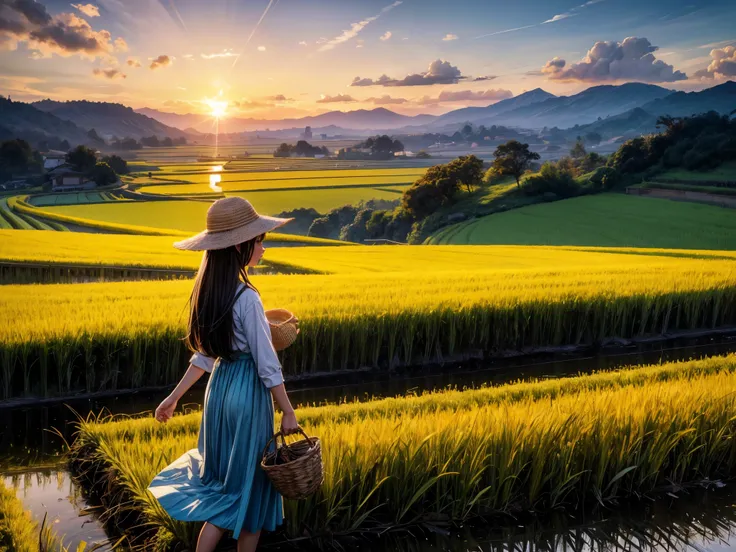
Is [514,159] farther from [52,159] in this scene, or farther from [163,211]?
[52,159]

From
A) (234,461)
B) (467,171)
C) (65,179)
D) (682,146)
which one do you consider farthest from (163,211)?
(234,461)

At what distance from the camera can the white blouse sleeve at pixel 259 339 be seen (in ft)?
10.8

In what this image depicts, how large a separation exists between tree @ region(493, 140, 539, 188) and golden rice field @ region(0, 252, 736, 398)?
167 ft

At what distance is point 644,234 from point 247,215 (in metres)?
Answer: 43.5

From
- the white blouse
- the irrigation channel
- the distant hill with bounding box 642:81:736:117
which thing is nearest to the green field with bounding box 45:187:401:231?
the irrigation channel

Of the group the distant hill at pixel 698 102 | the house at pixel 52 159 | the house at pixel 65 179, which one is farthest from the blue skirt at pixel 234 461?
the distant hill at pixel 698 102

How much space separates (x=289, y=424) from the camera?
10.9 ft

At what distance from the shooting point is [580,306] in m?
11.9

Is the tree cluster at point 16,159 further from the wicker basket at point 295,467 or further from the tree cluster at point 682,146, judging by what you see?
the wicker basket at point 295,467

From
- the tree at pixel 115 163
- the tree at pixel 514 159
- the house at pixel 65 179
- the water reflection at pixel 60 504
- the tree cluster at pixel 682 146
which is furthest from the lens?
the tree at pixel 514 159

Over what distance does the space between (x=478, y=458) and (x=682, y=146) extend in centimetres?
5784

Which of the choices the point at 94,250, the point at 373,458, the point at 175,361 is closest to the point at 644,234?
the point at 94,250

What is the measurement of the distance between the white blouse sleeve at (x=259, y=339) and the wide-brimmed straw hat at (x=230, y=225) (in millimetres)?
273

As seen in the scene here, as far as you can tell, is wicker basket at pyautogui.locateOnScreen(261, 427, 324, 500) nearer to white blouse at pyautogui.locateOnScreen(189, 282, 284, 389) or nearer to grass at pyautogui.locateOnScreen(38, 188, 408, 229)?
white blouse at pyautogui.locateOnScreen(189, 282, 284, 389)
